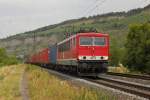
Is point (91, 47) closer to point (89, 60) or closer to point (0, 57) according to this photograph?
point (89, 60)

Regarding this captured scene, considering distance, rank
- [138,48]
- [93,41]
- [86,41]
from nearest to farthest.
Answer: [86,41]
[93,41]
[138,48]

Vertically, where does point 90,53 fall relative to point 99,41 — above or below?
below

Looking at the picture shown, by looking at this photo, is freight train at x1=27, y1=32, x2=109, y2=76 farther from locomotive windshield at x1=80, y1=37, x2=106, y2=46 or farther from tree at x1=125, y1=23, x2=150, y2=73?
tree at x1=125, y1=23, x2=150, y2=73

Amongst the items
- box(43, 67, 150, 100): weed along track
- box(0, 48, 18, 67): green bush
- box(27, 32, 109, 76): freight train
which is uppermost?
box(0, 48, 18, 67): green bush

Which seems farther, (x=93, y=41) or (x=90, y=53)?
(x=93, y=41)

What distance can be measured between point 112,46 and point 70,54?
8795 centimetres

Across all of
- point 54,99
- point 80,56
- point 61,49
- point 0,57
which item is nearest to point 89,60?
point 80,56

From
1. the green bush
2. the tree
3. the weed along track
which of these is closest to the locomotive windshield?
the weed along track

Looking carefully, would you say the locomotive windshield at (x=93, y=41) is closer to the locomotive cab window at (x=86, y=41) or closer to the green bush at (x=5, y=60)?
the locomotive cab window at (x=86, y=41)

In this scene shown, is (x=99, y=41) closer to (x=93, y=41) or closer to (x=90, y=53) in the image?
(x=93, y=41)

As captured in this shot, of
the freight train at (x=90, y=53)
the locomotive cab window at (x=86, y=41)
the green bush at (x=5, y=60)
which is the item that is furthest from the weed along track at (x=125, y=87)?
the green bush at (x=5, y=60)

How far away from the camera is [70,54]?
3572 cm

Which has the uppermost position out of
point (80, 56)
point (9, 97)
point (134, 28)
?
point (134, 28)

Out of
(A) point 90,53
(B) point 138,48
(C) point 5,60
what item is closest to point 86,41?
(A) point 90,53
